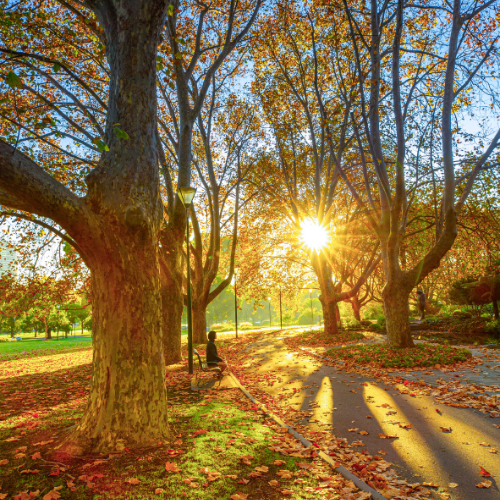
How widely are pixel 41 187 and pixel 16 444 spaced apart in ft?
10.5

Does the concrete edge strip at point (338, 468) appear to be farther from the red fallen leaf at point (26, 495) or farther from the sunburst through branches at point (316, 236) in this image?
the sunburst through branches at point (316, 236)

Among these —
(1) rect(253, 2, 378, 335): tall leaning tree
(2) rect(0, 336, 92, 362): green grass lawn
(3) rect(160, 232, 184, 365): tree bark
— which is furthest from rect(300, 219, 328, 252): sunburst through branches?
(2) rect(0, 336, 92, 362): green grass lawn

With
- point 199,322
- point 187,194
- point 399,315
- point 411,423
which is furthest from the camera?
point 199,322

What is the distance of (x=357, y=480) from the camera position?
3.54 metres

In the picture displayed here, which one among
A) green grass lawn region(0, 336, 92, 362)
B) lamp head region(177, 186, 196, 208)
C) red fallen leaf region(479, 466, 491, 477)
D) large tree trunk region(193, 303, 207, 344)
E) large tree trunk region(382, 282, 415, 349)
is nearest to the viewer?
red fallen leaf region(479, 466, 491, 477)

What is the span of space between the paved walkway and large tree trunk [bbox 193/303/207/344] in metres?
10.0

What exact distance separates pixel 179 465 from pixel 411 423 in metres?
3.67

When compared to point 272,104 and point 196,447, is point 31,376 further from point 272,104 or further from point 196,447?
point 272,104

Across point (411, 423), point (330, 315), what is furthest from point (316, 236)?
point (411, 423)

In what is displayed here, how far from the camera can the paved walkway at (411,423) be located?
12.1ft

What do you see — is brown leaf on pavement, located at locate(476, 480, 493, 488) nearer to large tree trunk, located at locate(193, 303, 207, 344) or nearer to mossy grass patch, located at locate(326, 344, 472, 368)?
mossy grass patch, located at locate(326, 344, 472, 368)

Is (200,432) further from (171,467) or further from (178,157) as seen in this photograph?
(178,157)

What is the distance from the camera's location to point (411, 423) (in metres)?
5.34

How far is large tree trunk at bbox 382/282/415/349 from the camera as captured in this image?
36.9 feet
